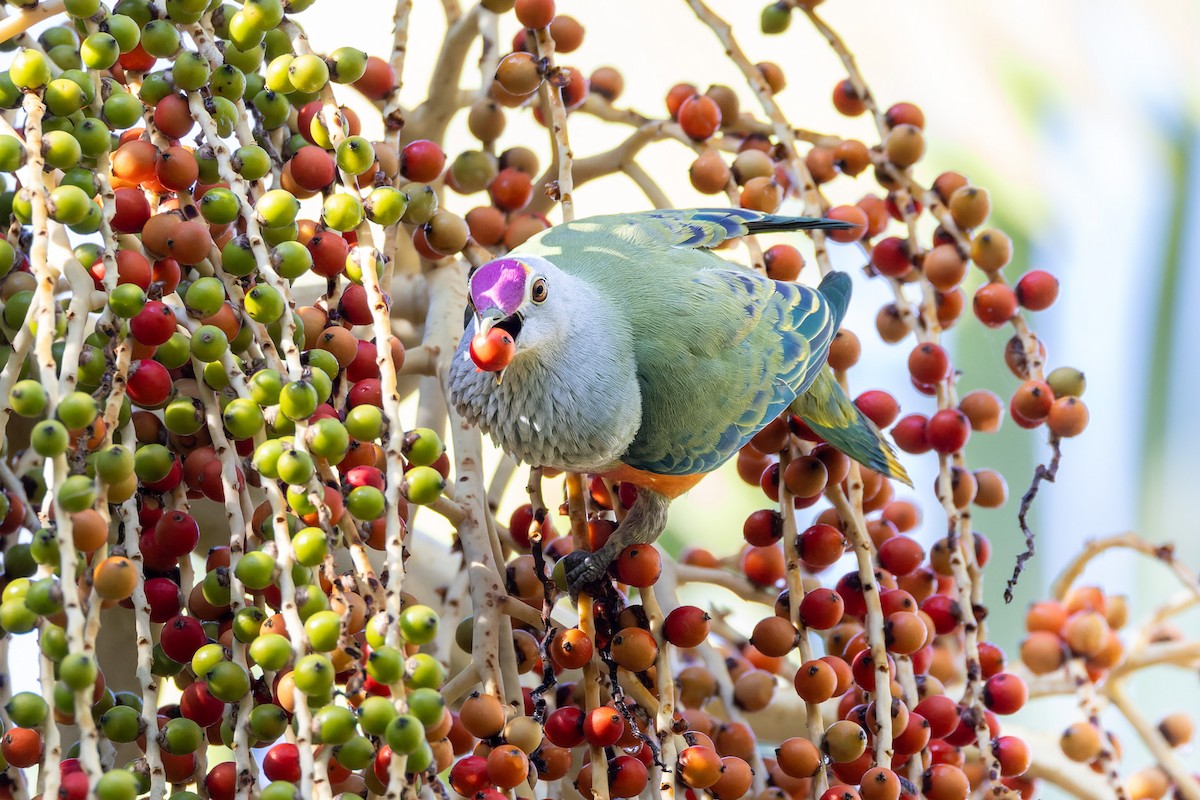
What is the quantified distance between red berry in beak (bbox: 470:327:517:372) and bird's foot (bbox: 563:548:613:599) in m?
0.14

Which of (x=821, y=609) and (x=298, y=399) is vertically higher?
(x=298, y=399)

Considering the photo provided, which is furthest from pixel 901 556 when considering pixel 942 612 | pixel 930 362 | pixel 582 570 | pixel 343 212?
pixel 343 212

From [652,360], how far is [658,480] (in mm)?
96

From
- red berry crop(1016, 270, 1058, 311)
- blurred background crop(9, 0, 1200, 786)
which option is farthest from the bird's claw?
blurred background crop(9, 0, 1200, 786)

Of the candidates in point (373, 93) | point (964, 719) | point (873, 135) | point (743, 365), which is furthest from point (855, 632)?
point (873, 135)

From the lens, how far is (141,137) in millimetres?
728

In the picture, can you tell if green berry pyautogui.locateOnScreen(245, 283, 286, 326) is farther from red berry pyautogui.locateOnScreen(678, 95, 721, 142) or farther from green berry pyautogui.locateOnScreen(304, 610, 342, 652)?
red berry pyautogui.locateOnScreen(678, 95, 721, 142)

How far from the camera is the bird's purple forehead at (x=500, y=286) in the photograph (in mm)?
801

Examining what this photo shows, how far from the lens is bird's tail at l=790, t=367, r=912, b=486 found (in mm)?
936

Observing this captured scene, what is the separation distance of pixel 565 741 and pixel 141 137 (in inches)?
18.0

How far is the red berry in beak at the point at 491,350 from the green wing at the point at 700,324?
16 cm

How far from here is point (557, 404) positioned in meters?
0.90

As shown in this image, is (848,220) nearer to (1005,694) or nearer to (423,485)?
(1005,694)

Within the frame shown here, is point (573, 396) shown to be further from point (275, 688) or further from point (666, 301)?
point (275, 688)
